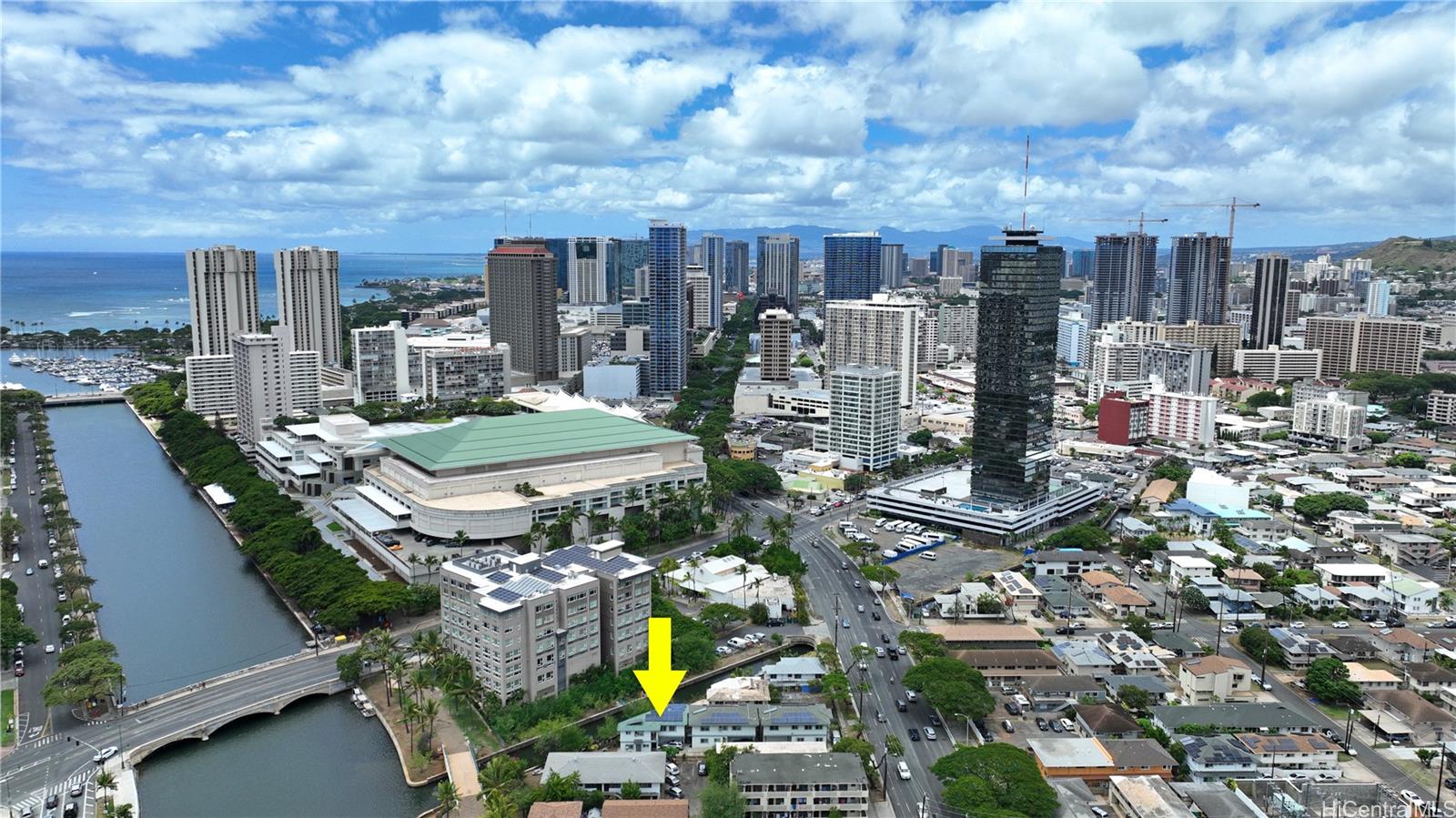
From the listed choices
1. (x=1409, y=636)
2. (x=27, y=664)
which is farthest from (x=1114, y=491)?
(x=27, y=664)

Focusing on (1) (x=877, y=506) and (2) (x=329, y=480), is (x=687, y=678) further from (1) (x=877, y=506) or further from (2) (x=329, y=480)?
(2) (x=329, y=480)

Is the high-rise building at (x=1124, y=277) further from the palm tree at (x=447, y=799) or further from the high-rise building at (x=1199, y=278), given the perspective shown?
the palm tree at (x=447, y=799)

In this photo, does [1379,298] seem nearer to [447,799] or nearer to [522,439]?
[522,439]

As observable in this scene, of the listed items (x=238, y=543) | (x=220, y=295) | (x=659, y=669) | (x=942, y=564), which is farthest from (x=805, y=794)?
(x=220, y=295)

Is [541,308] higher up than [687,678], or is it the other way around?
[541,308]

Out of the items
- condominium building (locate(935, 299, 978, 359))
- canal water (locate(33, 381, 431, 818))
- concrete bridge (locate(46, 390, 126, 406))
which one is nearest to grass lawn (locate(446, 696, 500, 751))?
canal water (locate(33, 381, 431, 818))

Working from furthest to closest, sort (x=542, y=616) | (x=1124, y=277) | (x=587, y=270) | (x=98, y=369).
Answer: (x=587, y=270)
(x=1124, y=277)
(x=98, y=369)
(x=542, y=616)

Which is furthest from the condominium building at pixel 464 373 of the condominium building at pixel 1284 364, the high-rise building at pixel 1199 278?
the high-rise building at pixel 1199 278
